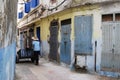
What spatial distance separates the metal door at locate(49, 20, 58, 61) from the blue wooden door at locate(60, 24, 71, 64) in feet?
4.11

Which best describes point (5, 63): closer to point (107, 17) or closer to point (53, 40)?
point (107, 17)

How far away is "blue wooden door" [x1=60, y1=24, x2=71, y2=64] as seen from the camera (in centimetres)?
1508

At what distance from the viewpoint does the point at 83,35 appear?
546 inches

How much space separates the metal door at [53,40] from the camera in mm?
17406

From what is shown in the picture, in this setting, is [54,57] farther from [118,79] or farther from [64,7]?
[118,79]

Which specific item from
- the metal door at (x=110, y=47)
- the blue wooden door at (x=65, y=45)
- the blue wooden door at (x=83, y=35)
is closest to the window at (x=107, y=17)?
the metal door at (x=110, y=47)

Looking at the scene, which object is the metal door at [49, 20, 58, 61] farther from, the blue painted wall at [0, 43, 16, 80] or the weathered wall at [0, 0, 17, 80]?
the weathered wall at [0, 0, 17, 80]

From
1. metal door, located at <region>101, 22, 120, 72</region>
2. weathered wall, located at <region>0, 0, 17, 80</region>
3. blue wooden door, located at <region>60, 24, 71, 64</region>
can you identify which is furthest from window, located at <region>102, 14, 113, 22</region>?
weathered wall, located at <region>0, 0, 17, 80</region>

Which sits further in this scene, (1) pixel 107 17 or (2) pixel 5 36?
(1) pixel 107 17

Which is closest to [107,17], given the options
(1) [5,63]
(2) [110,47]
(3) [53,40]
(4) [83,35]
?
(2) [110,47]

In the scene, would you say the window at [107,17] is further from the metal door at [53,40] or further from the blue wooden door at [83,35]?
the metal door at [53,40]

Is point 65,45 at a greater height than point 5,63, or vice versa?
point 65,45

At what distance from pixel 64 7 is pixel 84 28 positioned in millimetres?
2115

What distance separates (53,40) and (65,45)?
2585 mm
